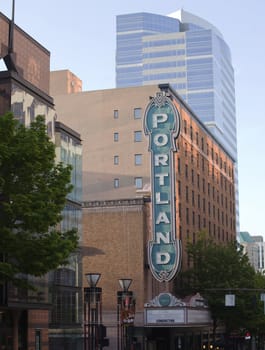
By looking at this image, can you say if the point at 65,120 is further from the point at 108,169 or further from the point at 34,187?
the point at 34,187

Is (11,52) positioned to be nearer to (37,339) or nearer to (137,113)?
(37,339)

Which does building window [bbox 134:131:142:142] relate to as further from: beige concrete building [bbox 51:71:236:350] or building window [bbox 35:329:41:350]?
building window [bbox 35:329:41:350]

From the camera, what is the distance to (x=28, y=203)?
3284cm

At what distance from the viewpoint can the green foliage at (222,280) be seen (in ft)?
258

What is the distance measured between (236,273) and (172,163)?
15002 millimetres

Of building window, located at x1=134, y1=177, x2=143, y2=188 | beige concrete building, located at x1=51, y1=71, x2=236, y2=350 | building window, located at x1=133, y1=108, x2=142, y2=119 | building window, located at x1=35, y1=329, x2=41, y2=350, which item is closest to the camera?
building window, located at x1=35, y1=329, x2=41, y2=350

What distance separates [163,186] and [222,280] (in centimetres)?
1293

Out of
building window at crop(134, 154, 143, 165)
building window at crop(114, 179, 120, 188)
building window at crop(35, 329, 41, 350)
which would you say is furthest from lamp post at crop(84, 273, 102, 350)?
building window at crop(134, 154, 143, 165)

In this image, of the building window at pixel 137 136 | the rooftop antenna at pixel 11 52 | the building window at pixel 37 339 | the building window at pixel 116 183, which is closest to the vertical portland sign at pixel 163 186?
the building window at pixel 137 136

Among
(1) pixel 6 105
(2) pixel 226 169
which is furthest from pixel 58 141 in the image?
(2) pixel 226 169

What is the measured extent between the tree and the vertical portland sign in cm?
3879

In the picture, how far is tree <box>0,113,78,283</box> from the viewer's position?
1293 inches

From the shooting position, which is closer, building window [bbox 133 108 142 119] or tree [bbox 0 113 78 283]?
tree [bbox 0 113 78 283]

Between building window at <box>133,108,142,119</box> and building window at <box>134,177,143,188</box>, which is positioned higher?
building window at <box>133,108,142,119</box>
